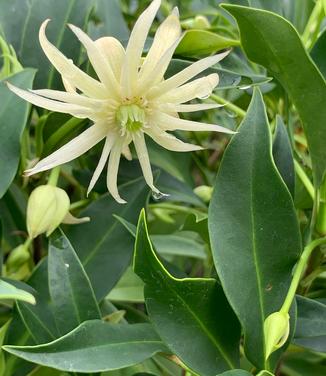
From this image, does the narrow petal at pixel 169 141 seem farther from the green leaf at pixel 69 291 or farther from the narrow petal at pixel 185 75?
the green leaf at pixel 69 291

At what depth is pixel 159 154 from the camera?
1.22 meters

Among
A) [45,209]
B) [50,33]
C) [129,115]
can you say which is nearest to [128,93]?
[129,115]

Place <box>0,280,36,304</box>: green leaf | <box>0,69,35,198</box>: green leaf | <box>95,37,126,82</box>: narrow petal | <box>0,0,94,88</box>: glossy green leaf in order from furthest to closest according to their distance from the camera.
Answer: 1. <box>0,0,94,88</box>: glossy green leaf
2. <box>0,69,35,198</box>: green leaf
3. <box>95,37,126,82</box>: narrow petal
4. <box>0,280,36,304</box>: green leaf

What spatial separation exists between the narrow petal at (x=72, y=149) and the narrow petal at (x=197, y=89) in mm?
81

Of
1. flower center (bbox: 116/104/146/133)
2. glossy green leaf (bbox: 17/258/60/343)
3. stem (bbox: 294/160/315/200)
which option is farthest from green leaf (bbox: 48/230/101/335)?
stem (bbox: 294/160/315/200)

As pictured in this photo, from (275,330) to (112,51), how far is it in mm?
283

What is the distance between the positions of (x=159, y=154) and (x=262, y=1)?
0.38m

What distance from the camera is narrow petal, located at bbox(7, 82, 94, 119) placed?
627 millimetres

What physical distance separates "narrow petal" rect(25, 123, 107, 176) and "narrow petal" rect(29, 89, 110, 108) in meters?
0.03

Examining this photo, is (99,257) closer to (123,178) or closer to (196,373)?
(123,178)

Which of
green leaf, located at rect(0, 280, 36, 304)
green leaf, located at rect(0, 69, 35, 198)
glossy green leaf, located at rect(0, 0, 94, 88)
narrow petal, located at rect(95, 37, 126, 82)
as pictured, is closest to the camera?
green leaf, located at rect(0, 280, 36, 304)

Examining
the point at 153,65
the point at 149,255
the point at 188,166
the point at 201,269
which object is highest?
the point at 153,65

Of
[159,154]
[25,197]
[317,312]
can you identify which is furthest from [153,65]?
[159,154]

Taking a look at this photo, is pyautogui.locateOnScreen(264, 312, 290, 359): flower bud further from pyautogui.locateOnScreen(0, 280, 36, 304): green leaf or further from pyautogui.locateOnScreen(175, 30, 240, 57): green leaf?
pyautogui.locateOnScreen(175, 30, 240, 57): green leaf
